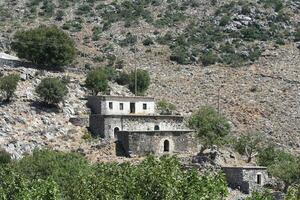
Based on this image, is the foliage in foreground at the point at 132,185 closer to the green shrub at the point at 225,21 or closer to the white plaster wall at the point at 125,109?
the white plaster wall at the point at 125,109

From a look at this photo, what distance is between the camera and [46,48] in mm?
→ 79812

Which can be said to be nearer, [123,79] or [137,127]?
[137,127]

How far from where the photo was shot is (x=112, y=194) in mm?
41188

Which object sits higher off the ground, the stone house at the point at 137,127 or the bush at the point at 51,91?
the bush at the point at 51,91

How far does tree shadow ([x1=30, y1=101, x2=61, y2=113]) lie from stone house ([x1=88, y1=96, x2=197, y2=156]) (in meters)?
3.23

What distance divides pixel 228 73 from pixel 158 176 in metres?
54.1

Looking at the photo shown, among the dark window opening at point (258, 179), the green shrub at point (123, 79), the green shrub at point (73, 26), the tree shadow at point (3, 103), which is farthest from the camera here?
the green shrub at point (73, 26)

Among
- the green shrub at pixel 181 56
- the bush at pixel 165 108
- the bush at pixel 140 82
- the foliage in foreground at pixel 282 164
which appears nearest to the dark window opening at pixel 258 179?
the foliage in foreground at pixel 282 164

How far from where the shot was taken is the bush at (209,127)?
224 feet

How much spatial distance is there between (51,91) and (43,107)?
67.3 inches

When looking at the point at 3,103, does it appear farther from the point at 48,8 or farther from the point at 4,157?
the point at 48,8

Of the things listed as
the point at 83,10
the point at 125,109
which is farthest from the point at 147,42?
the point at 125,109

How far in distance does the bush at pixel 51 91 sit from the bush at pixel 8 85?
2070 mm

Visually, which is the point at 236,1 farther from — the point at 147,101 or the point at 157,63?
the point at 147,101
